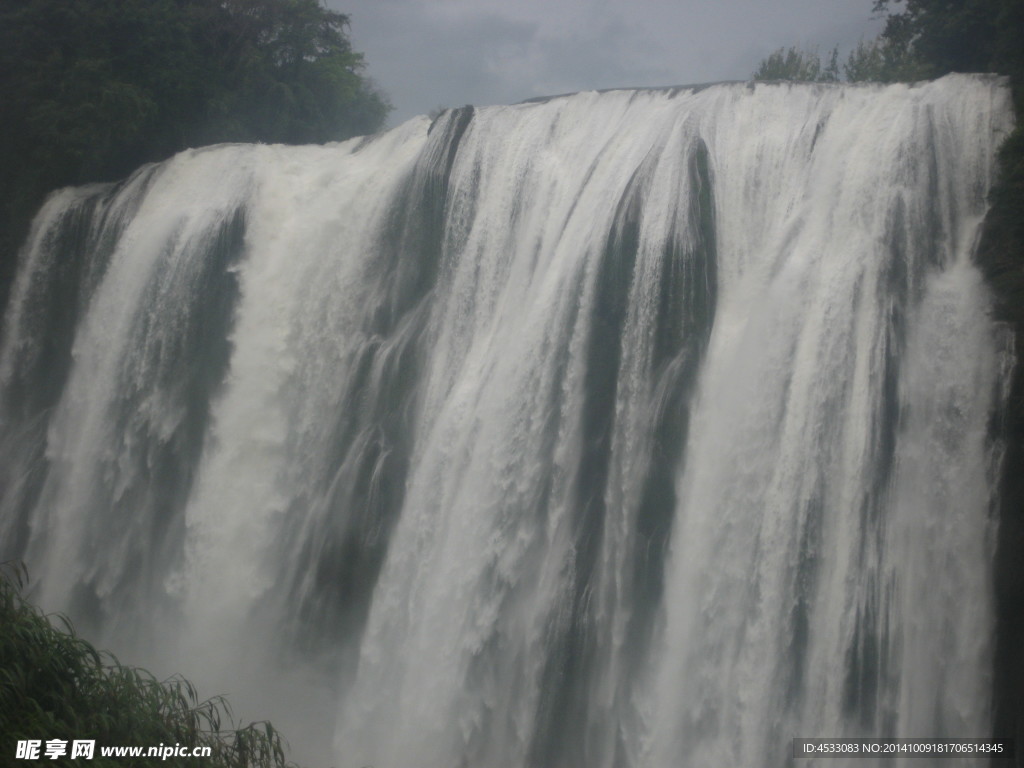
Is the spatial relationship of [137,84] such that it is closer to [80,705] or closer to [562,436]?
[562,436]

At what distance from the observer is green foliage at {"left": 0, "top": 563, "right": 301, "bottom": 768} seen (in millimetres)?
7109

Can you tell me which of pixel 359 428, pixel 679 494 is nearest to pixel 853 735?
pixel 679 494

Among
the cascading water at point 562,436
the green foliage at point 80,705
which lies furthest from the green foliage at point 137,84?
the green foliage at point 80,705

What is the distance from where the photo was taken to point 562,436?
1165cm

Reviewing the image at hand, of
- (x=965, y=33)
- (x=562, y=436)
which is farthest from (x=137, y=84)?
(x=965, y=33)

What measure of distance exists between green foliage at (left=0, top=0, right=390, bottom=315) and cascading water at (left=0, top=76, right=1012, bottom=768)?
457 cm

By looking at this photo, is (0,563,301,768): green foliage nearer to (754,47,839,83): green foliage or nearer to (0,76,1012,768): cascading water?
(0,76,1012,768): cascading water

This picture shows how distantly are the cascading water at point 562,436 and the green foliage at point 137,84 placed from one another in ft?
15.0

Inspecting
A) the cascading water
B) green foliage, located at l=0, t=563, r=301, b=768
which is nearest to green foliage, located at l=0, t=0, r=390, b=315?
the cascading water

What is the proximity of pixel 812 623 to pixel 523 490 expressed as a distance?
369 centimetres

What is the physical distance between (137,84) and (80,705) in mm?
17232

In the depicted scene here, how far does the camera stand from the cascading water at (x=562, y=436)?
9.61 meters

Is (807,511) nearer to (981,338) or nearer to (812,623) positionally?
(812,623)

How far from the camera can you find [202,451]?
49.3ft
